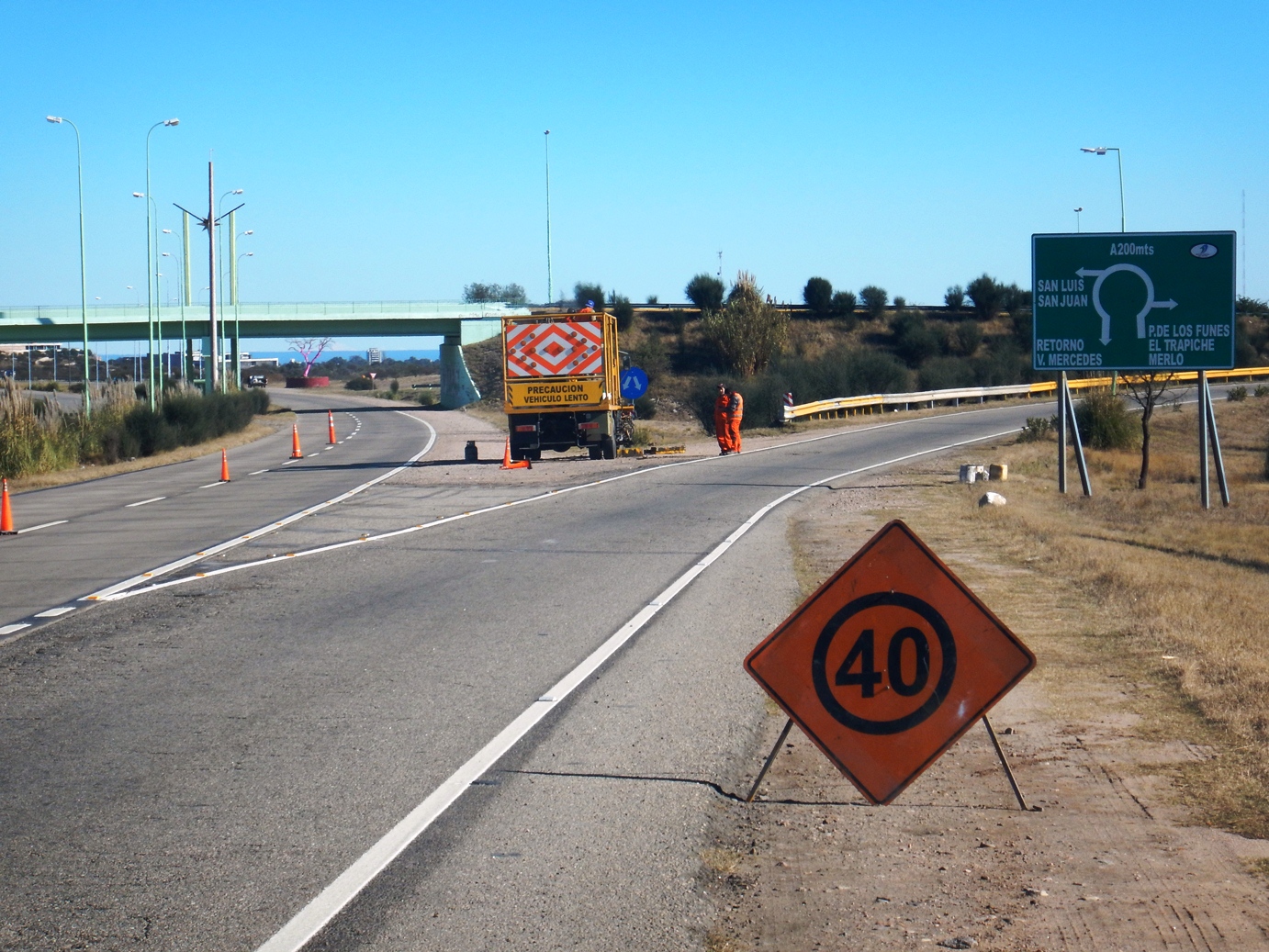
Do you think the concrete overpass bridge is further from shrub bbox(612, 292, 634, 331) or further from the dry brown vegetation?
the dry brown vegetation

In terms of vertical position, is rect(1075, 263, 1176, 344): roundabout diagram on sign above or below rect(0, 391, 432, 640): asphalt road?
above

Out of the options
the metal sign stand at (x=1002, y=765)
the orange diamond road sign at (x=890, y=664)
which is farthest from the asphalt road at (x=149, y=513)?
the orange diamond road sign at (x=890, y=664)

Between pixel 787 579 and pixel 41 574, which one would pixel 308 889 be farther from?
pixel 41 574

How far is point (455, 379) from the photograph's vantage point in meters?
80.4

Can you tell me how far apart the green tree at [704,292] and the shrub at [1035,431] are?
55.5 metres

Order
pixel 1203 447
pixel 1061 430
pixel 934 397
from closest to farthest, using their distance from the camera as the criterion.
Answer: pixel 1203 447, pixel 1061 430, pixel 934 397

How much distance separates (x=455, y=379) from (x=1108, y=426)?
51.9 m

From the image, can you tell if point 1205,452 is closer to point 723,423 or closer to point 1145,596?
point 1145,596

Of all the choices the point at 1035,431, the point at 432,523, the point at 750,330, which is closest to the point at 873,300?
the point at 750,330

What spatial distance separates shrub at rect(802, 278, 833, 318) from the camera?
310 feet

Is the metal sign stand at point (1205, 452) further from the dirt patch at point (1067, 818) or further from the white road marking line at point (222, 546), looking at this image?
the white road marking line at point (222, 546)

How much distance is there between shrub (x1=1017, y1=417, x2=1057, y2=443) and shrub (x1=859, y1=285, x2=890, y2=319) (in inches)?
2246

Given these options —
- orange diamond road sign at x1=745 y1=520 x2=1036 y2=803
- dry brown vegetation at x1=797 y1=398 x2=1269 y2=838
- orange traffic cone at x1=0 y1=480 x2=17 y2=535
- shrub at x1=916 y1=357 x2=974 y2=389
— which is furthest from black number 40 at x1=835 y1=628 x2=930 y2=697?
shrub at x1=916 y1=357 x2=974 y2=389

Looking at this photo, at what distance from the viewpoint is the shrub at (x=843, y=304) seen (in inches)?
3686
